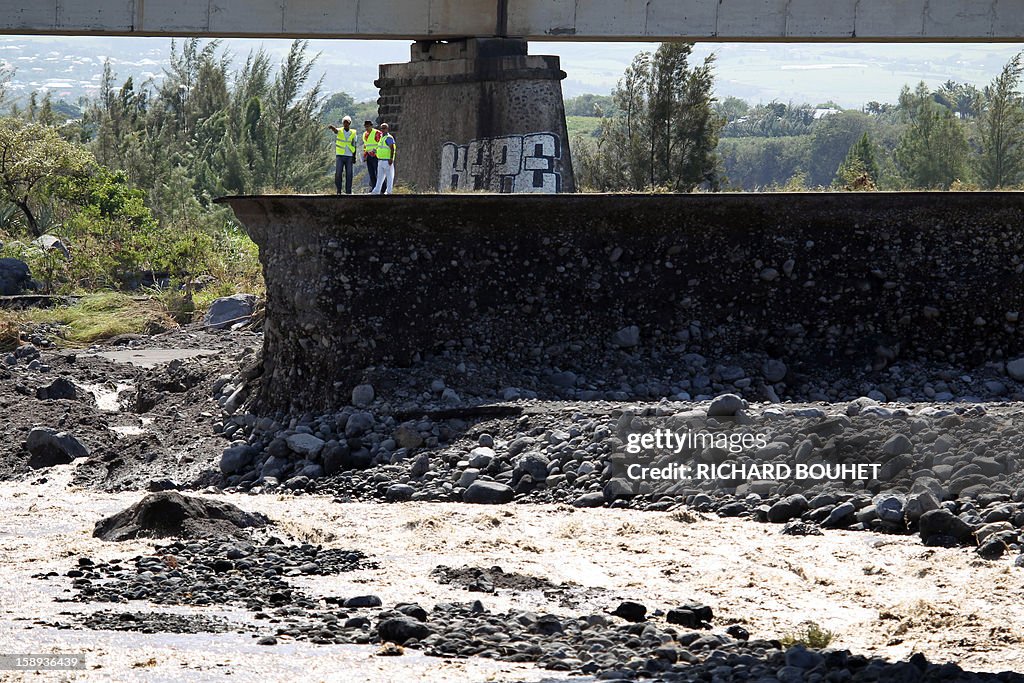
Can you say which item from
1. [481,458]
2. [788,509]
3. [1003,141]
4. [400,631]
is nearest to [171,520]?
[400,631]

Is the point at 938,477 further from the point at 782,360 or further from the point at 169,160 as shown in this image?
the point at 169,160

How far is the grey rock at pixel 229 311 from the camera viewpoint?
24484 mm

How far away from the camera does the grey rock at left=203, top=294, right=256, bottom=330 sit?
24.5m

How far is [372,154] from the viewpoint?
1891cm

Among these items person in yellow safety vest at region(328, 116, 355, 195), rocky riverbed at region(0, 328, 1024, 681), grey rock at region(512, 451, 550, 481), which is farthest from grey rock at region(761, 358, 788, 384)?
person in yellow safety vest at region(328, 116, 355, 195)

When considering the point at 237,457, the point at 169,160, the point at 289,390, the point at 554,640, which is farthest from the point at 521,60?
the point at 169,160

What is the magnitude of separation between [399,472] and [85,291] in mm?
18768

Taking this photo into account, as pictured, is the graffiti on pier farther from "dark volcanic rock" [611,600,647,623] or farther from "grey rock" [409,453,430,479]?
"dark volcanic rock" [611,600,647,623]

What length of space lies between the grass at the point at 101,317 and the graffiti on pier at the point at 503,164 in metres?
6.41

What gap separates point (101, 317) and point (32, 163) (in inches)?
506

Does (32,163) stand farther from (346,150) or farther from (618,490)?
(618,490)

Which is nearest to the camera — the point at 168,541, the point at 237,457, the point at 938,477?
the point at 168,541

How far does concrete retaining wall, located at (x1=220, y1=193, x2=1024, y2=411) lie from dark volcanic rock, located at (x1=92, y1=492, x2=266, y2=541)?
426cm

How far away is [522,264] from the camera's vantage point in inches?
629
